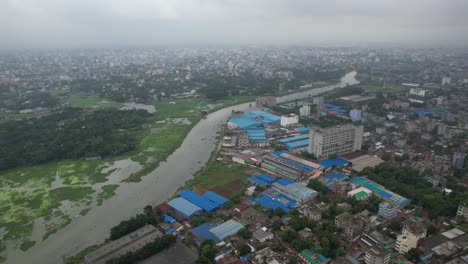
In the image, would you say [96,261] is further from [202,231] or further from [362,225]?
[362,225]

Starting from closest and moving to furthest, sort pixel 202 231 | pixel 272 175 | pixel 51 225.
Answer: pixel 202 231 → pixel 51 225 → pixel 272 175

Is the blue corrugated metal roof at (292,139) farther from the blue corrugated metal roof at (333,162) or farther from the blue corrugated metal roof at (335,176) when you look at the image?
the blue corrugated metal roof at (335,176)

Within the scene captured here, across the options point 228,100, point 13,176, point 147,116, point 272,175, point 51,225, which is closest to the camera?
point 51,225

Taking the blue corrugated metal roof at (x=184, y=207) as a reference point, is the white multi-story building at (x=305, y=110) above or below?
above

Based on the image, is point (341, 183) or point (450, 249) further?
point (341, 183)

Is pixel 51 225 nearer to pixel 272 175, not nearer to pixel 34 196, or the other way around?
pixel 34 196

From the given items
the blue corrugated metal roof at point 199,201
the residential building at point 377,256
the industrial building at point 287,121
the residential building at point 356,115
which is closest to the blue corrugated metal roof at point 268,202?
the blue corrugated metal roof at point 199,201

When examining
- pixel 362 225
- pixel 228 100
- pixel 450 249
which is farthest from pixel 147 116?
pixel 450 249
